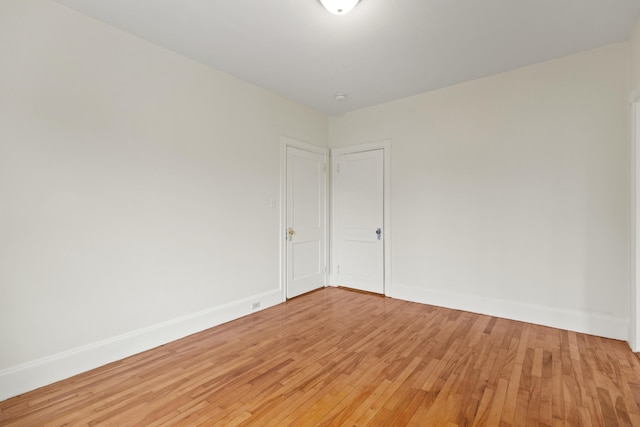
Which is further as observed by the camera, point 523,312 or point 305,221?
point 305,221

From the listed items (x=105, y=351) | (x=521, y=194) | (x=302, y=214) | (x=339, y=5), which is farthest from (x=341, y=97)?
(x=105, y=351)

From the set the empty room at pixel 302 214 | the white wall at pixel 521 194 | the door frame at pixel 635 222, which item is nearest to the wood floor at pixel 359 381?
the empty room at pixel 302 214

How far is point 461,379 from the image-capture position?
7.33 feet

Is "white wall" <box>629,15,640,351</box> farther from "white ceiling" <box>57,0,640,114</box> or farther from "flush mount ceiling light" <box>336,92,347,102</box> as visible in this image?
"flush mount ceiling light" <box>336,92,347,102</box>

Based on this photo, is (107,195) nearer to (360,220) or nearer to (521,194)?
(360,220)

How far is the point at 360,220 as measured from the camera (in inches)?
182

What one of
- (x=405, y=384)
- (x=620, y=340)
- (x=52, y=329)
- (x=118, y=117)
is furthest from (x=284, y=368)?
(x=620, y=340)

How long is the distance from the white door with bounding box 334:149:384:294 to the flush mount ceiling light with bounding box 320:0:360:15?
2378 mm

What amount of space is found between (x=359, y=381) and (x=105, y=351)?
6.68 ft

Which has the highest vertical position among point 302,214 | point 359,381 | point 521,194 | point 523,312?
point 521,194

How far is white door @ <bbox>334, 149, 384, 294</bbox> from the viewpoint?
14.6 ft

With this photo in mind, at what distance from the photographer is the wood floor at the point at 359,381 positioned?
1849mm

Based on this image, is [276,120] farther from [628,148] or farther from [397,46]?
[628,148]

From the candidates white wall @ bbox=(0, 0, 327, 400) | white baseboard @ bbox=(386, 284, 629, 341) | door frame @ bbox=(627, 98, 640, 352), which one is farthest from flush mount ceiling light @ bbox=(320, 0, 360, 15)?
white baseboard @ bbox=(386, 284, 629, 341)
